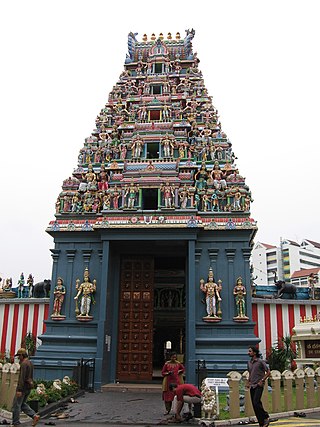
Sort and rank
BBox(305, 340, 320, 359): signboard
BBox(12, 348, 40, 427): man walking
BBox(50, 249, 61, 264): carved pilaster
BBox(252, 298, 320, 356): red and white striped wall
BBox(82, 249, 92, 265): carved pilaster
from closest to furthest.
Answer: BBox(12, 348, 40, 427): man walking → BBox(305, 340, 320, 359): signboard → BBox(82, 249, 92, 265): carved pilaster → BBox(50, 249, 61, 264): carved pilaster → BBox(252, 298, 320, 356): red and white striped wall

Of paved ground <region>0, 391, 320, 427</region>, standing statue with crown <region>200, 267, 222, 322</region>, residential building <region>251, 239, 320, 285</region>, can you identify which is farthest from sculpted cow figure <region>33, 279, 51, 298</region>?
residential building <region>251, 239, 320, 285</region>

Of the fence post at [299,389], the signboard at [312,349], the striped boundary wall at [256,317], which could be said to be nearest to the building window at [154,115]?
the striped boundary wall at [256,317]

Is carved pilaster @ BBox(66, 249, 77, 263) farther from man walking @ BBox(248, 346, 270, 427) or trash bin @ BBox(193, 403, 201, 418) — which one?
man walking @ BBox(248, 346, 270, 427)

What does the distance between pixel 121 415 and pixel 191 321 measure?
5925 mm

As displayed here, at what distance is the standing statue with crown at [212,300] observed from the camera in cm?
1703

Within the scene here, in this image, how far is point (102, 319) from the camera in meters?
16.9

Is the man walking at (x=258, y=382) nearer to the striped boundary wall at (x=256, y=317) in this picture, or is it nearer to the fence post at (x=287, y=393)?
the fence post at (x=287, y=393)

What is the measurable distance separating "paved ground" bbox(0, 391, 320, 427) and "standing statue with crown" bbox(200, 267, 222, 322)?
12.9 ft

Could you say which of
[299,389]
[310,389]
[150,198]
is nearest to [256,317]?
[150,198]

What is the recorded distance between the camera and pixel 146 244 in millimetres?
18531

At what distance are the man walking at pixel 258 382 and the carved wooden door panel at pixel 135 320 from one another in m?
9.61

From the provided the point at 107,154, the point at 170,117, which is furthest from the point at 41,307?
the point at 170,117

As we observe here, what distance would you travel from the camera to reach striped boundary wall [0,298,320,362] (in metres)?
20.1

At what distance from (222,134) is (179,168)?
3372mm
